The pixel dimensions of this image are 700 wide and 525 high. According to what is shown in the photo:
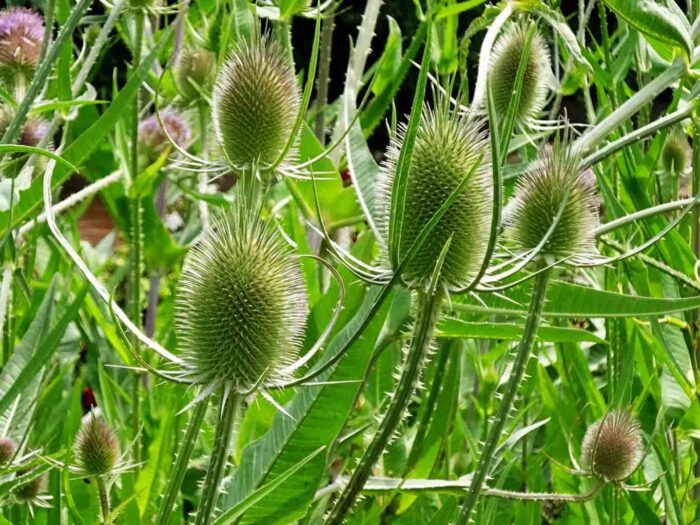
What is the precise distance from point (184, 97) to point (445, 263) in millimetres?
973

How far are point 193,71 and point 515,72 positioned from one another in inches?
27.2

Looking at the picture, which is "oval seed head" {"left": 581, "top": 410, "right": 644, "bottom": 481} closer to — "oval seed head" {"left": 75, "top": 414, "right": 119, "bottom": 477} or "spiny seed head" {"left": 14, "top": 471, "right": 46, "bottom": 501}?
"oval seed head" {"left": 75, "top": 414, "right": 119, "bottom": 477}

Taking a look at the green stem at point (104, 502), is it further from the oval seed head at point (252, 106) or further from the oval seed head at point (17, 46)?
the oval seed head at point (17, 46)

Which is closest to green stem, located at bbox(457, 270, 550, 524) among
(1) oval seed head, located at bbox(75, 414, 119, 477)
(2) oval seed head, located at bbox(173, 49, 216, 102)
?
(1) oval seed head, located at bbox(75, 414, 119, 477)

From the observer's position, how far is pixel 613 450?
109 centimetres

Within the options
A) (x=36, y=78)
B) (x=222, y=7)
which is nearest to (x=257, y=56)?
(x=36, y=78)

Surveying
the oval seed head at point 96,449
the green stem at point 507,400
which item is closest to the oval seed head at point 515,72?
the green stem at point 507,400

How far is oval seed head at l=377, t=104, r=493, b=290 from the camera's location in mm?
785

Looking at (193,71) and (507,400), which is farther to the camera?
(193,71)

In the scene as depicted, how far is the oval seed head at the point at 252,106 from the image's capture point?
3.08 ft

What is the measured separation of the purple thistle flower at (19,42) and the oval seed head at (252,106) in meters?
0.52

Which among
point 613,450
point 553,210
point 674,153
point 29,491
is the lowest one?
point 29,491

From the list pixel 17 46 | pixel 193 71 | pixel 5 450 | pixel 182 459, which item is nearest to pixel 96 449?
pixel 5 450

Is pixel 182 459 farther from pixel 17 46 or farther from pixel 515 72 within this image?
pixel 17 46
